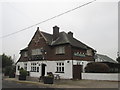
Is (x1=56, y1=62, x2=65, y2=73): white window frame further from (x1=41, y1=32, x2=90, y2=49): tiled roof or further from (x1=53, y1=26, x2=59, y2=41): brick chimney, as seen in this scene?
(x1=53, y1=26, x2=59, y2=41): brick chimney

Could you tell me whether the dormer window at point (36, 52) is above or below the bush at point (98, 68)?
above

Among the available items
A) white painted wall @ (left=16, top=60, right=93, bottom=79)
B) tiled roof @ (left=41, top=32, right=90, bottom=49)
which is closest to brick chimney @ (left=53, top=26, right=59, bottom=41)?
tiled roof @ (left=41, top=32, right=90, bottom=49)

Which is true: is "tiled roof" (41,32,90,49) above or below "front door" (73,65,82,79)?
above

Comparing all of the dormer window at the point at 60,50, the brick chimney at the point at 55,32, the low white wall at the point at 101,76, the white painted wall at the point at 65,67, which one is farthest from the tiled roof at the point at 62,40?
the low white wall at the point at 101,76

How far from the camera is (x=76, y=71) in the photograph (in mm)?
29000

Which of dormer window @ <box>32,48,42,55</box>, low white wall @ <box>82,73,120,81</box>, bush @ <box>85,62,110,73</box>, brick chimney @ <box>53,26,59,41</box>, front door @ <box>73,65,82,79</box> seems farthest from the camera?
brick chimney @ <box>53,26,59,41</box>

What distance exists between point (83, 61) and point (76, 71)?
12.4ft

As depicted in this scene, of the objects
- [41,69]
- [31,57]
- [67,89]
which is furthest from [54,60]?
[67,89]

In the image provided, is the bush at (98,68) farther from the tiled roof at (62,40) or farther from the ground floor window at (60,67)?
the tiled roof at (62,40)

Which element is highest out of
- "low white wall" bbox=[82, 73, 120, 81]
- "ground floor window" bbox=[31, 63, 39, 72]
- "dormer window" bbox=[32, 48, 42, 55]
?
"dormer window" bbox=[32, 48, 42, 55]

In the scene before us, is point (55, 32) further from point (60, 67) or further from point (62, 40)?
point (60, 67)

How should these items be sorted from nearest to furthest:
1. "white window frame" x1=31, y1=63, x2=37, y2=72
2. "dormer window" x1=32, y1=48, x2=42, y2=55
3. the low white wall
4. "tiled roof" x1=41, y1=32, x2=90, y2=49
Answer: the low white wall → "tiled roof" x1=41, y1=32, x2=90, y2=49 → "dormer window" x1=32, y1=48, x2=42, y2=55 → "white window frame" x1=31, y1=63, x2=37, y2=72

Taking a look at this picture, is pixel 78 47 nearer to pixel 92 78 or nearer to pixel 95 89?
pixel 92 78

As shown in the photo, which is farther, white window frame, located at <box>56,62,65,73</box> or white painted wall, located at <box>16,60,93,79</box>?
white window frame, located at <box>56,62,65,73</box>
